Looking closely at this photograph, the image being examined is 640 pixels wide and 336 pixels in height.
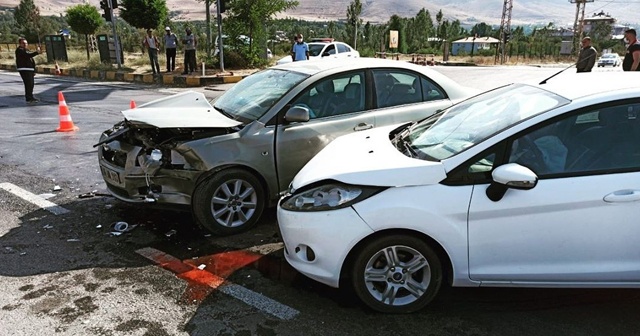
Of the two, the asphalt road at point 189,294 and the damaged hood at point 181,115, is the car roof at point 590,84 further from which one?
the damaged hood at point 181,115

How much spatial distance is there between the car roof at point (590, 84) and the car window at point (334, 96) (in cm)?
186

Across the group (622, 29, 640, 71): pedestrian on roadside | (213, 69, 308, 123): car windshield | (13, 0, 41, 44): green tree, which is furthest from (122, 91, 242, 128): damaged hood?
(13, 0, 41, 44): green tree

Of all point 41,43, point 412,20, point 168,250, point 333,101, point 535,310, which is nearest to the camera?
point 535,310

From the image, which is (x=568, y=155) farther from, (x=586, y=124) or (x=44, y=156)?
(x=44, y=156)

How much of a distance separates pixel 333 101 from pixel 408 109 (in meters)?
0.82

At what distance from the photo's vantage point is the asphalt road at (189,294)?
10.0 feet

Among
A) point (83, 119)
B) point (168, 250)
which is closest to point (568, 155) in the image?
point (168, 250)

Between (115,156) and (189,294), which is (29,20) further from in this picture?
(189,294)

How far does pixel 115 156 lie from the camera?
474cm

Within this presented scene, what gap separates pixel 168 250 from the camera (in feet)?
13.8

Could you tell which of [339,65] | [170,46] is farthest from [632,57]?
[170,46]

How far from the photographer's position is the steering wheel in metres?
2.98

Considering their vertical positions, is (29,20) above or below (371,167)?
above

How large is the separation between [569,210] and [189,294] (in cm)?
255
